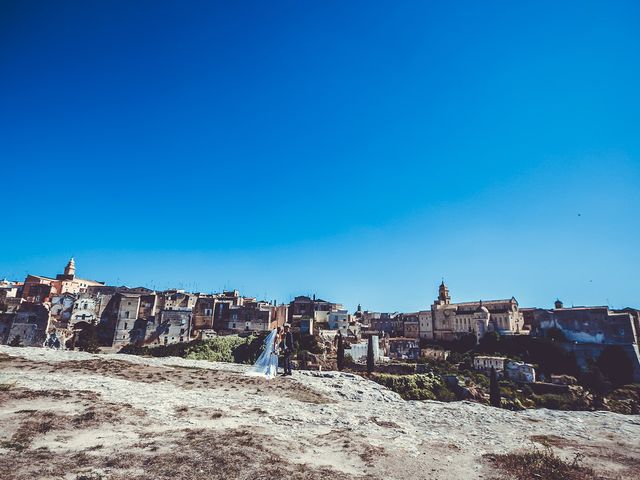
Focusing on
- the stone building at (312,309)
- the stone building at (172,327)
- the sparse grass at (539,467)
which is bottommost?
the sparse grass at (539,467)

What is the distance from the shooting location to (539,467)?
11664 millimetres

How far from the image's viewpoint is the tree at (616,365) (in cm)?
5659

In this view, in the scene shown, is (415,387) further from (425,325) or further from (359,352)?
(425,325)

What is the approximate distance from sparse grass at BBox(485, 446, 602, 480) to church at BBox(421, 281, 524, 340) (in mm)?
65890

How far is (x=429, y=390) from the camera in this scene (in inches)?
1169

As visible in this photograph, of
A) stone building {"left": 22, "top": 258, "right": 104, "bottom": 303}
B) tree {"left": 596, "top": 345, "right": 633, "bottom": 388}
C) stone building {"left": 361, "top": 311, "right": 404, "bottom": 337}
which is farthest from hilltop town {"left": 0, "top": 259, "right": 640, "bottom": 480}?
stone building {"left": 361, "top": 311, "right": 404, "bottom": 337}

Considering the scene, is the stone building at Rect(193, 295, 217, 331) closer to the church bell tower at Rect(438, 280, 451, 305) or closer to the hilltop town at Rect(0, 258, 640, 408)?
the hilltop town at Rect(0, 258, 640, 408)

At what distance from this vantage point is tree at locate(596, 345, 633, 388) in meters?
56.6

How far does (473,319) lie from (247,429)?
73.3 metres

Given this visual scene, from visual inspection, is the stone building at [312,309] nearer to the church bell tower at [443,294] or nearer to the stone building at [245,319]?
the stone building at [245,319]

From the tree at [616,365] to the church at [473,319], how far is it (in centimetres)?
1501

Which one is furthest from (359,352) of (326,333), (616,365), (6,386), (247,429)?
(6,386)

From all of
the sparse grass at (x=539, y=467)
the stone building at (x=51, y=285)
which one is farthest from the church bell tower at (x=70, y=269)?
the sparse grass at (x=539, y=467)

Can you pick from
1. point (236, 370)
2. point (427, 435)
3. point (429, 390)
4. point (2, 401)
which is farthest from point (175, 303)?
point (427, 435)
